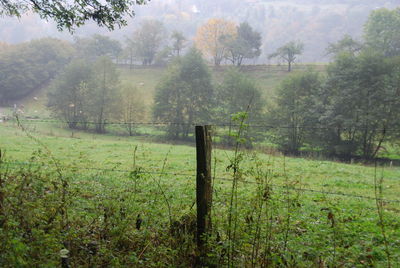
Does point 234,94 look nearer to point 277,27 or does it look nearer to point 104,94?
point 104,94

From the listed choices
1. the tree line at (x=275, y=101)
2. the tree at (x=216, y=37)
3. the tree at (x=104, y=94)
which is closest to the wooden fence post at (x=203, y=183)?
the tree line at (x=275, y=101)

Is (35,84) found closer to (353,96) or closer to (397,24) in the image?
(353,96)

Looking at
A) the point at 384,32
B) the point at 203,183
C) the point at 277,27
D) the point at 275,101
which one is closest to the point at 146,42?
the point at 384,32

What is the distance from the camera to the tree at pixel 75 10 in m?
9.10

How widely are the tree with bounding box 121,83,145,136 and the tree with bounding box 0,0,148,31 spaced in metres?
35.1

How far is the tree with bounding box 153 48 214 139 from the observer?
42938 mm

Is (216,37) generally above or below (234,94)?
above

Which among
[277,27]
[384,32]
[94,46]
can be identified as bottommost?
[94,46]

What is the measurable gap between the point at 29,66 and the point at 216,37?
183ft

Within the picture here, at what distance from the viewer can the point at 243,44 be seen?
8894 centimetres

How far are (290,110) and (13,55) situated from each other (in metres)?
59.1

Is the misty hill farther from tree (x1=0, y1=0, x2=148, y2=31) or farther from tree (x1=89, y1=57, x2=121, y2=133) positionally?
tree (x1=0, y1=0, x2=148, y2=31)

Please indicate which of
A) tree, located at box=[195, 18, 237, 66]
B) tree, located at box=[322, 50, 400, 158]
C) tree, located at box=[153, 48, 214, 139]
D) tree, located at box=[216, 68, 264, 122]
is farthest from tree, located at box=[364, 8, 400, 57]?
tree, located at box=[153, 48, 214, 139]

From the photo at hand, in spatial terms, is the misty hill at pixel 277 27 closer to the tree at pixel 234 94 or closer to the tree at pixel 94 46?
the tree at pixel 94 46
